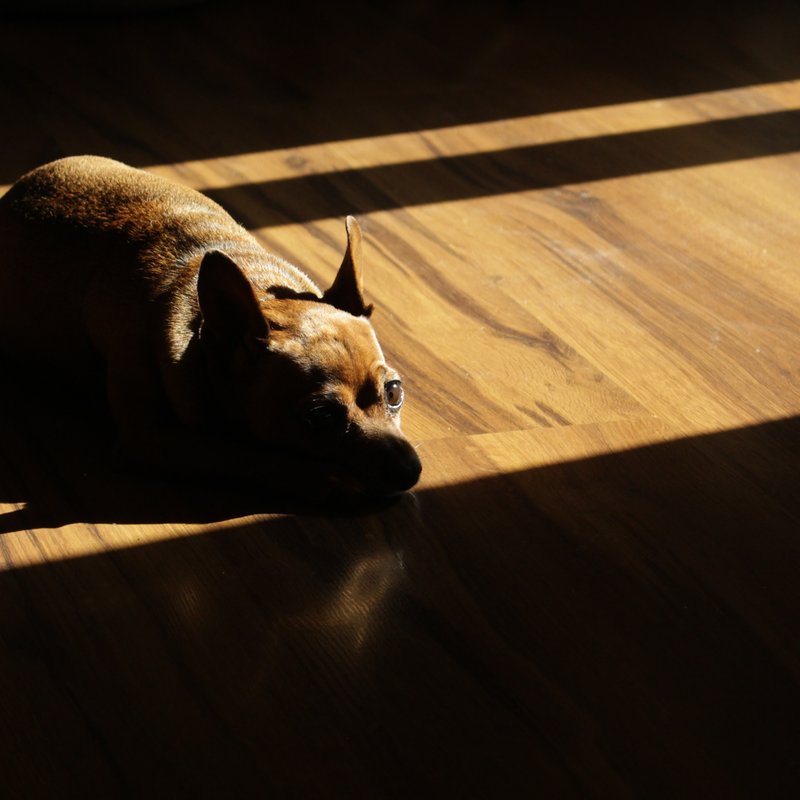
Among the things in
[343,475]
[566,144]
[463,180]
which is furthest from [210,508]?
[566,144]

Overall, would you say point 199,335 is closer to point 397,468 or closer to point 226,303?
point 226,303

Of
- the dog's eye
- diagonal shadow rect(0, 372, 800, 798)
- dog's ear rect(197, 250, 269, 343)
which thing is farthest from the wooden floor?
dog's ear rect(197, 250, 269, 343)

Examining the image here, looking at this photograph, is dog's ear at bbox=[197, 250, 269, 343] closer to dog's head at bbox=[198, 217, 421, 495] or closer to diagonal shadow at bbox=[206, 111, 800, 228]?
dog's head at bbox=[198, 217, 421, 495]

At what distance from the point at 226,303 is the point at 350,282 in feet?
0.81

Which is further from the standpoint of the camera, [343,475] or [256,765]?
[343,475]

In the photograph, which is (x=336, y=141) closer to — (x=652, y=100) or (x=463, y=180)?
(x=463, y=180)

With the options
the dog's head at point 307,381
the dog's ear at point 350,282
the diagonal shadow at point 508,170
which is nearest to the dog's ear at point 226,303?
the dog's head at point 307,381

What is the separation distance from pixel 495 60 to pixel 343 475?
2181 mm

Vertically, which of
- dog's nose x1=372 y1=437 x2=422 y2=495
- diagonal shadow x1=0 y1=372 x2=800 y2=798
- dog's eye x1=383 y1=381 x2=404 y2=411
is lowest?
diagonal shadow x1=0 y1=372 x2=800 y2=798

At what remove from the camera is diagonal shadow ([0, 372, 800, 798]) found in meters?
1.51

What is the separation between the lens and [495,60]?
3.74m

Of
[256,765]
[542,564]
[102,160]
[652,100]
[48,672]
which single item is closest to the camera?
[256,765]

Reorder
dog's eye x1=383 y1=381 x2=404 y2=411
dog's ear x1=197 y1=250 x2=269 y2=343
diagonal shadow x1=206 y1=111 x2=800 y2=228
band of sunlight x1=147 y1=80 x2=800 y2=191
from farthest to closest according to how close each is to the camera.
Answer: band of sunlight x1=147 y1=80 x2=800 y2=191
diagonal shadow x1=206 y1=111 x2=800 y2=228
dog's eye x1=383 y1=381 x2=404 y2=411
dog's ear x1=197 y1=250 x2=269 y2=343

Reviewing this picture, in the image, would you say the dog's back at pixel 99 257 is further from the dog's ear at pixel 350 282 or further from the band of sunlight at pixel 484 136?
the band of sunlight at pixel 484 136
